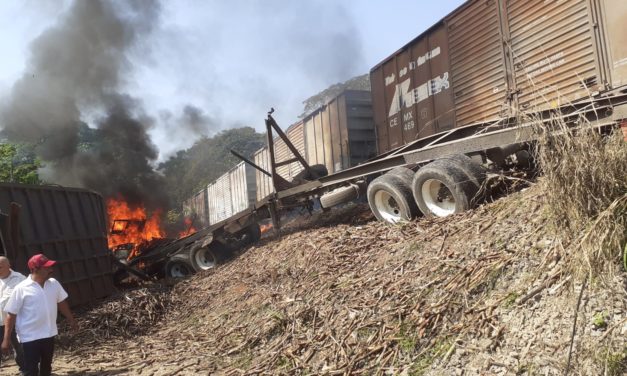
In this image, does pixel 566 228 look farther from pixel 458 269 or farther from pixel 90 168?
pixel 90 168

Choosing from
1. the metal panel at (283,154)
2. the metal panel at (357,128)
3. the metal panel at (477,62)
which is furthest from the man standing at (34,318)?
the metal panel at (283,154)

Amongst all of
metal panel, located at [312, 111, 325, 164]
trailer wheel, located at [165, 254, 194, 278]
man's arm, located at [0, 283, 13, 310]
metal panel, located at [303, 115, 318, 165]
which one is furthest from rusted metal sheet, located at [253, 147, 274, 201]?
man's arm, located at [0, 283, 13, 310]

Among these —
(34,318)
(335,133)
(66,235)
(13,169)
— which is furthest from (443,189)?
(13,169)

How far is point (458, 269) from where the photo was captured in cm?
412

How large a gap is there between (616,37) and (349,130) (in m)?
7.41

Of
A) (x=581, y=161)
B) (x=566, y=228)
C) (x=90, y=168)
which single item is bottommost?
(x=566, y=228)

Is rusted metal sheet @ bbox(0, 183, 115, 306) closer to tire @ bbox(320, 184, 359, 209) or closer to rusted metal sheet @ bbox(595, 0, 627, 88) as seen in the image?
tire @ bbox(320, 184, 359, 209)

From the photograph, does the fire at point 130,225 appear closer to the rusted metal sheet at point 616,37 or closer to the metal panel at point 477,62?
the metal panel at point 477,62

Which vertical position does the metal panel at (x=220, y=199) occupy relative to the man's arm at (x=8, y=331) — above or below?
above

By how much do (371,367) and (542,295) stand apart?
55.6 inches

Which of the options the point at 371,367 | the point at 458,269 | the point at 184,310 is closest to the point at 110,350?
the point at 184,310

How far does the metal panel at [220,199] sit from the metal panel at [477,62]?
648 inches

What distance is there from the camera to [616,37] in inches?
231

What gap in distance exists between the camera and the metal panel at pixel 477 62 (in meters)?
7.84
